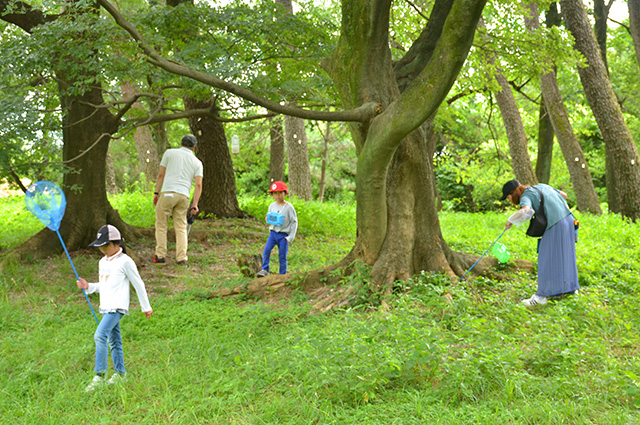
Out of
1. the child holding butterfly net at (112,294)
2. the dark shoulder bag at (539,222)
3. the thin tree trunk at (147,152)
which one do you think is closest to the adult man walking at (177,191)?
the child holding butterfly net at (112,294)

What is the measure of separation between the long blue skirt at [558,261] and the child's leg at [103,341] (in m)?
4.86

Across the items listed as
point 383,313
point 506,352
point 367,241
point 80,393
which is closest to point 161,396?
point 80,393

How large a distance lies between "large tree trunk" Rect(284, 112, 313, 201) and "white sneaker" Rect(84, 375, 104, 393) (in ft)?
40.3

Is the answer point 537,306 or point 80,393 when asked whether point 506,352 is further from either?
point 80,393

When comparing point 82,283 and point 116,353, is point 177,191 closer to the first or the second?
point 82,283

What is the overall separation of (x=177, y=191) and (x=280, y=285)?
8.83 ft

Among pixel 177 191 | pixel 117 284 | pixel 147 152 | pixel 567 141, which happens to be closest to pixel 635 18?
pixel 567 141

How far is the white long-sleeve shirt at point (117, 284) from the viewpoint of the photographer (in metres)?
4.61

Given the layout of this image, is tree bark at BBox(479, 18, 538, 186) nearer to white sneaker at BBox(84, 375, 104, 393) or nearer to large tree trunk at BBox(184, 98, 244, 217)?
large tree trunk at BBox(184, 98, 244, 217)

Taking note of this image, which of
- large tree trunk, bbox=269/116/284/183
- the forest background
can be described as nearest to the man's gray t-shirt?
the forest background

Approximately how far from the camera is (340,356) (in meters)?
4.21

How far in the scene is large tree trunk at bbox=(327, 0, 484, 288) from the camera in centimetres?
643

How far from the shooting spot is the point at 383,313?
552 cm

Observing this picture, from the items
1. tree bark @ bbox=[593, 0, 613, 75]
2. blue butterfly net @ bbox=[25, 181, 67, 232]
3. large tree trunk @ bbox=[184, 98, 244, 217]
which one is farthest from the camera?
tree bark @ bbox=[593, 0, 613, 75]
